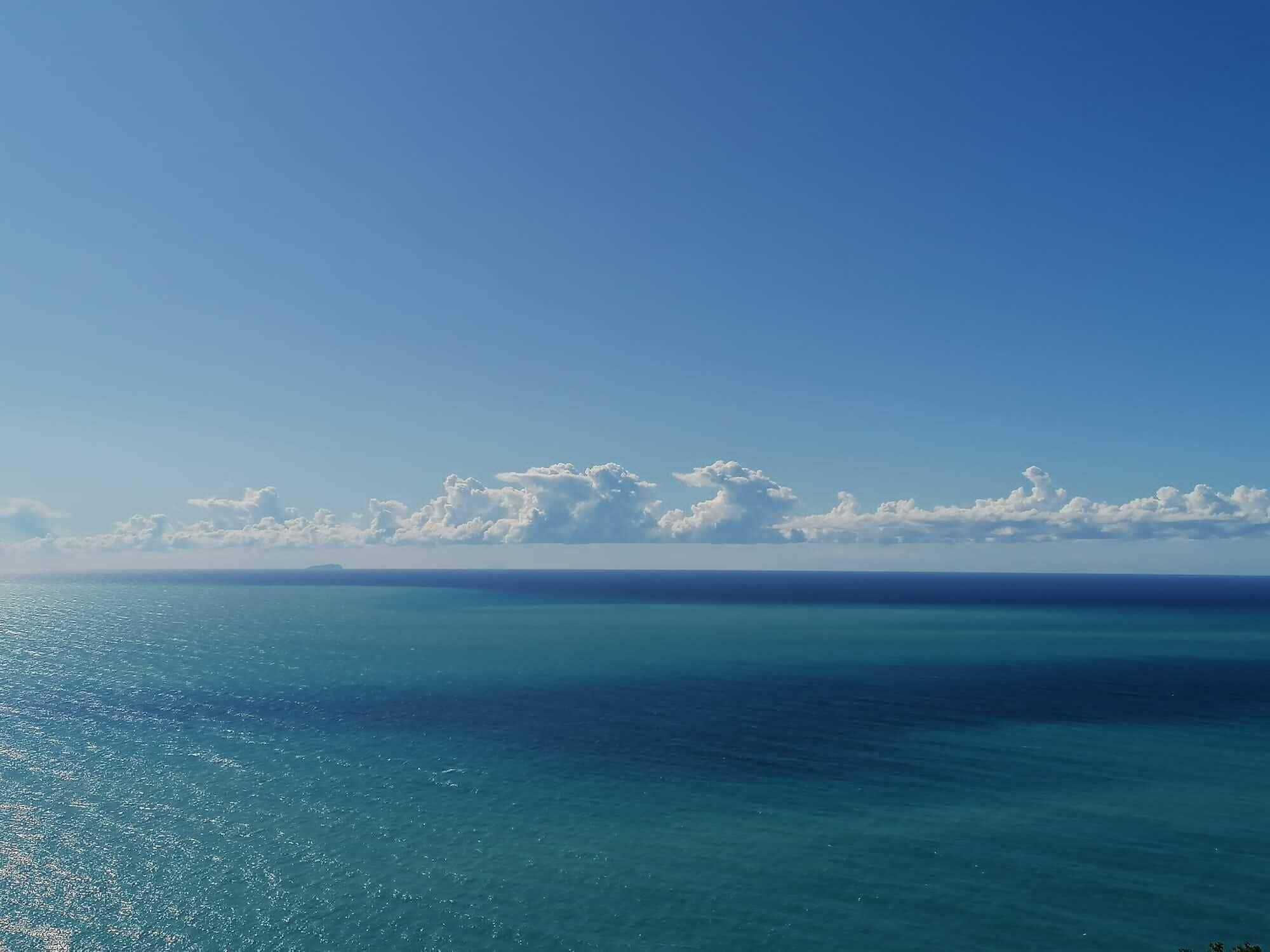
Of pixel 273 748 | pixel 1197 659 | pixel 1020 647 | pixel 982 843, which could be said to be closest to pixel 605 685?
Answer: pixel 273 748

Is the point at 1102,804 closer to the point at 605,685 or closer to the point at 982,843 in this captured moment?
the point at 982,843

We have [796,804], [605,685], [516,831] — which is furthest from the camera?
[605,685]

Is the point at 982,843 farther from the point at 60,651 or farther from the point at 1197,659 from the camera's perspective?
the point at 60,651

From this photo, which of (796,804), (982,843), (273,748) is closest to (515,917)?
(796,804)

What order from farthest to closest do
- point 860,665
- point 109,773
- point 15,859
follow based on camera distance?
point 860,665 < point 109,773 < point 15,859

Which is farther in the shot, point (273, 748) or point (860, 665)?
point (860, 665)

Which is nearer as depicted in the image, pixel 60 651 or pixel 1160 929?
pixel 1160 929
